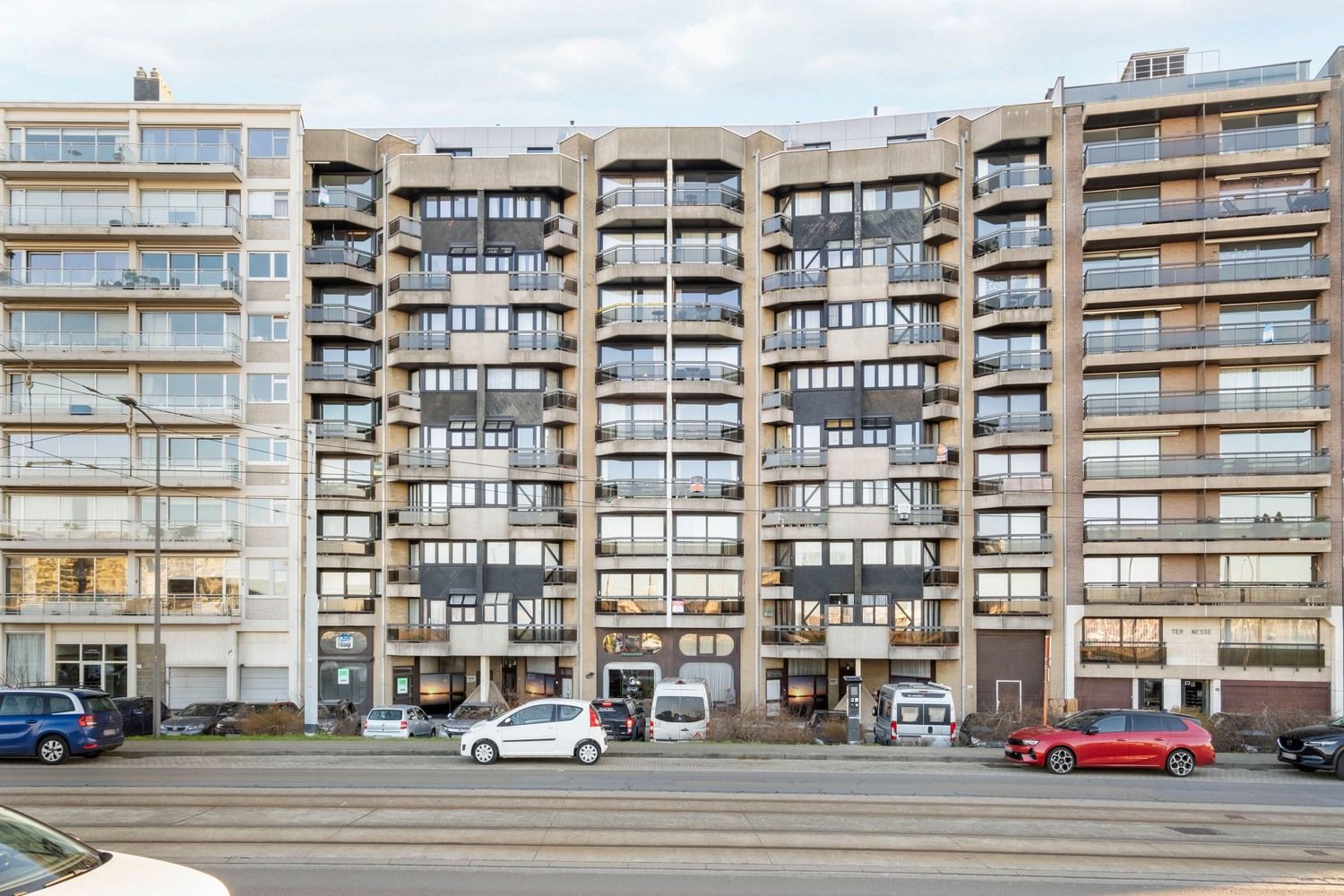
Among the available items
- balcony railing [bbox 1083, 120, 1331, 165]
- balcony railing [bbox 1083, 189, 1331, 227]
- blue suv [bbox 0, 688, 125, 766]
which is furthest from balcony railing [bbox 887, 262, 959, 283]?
blue suv [bbox 0, 688, 125, 766]

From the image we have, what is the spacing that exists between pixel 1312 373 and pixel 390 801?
40451 millimetres

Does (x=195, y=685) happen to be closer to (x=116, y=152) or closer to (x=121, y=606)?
(x=121, y=606)

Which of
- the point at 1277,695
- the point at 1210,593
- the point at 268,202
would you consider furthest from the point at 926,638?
the point at 268,202

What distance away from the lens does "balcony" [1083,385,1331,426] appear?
37.6 metres

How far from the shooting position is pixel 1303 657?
3719 cm

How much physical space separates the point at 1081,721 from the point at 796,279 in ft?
82.2

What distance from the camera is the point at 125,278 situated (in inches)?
1594

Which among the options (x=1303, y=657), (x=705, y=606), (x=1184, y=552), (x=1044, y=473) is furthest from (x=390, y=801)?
(x=1303, y=657)

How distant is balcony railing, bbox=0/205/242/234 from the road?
27.8 meters

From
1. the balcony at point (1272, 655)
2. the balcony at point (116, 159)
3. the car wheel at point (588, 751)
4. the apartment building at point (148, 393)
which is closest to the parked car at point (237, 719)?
the apartment building at point (148, 393)

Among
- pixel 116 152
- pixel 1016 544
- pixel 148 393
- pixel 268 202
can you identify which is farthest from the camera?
pixel 268 202

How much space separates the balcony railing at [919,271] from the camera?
1597 inches

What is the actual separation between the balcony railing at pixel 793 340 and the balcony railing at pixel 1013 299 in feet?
24.5

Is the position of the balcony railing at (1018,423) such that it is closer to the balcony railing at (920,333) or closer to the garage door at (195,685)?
the balcony railing at (920,333)
